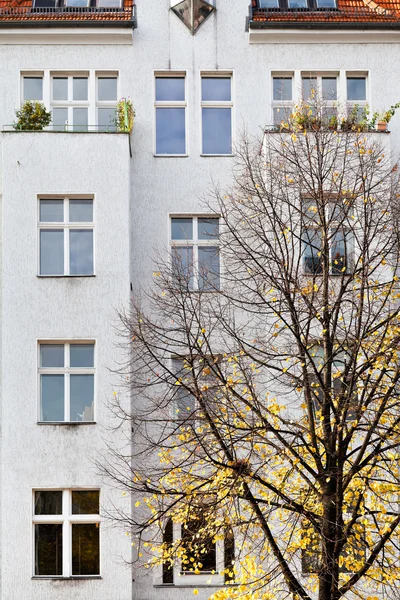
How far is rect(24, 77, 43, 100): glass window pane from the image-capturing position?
2242 cm

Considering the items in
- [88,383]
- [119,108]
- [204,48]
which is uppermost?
[204,48]

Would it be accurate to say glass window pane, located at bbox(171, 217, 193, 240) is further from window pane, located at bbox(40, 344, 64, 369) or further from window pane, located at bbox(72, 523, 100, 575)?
window pane, located at bbox(72, 523, 100, 575)

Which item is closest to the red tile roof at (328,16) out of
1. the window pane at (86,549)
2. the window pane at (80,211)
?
the window pane at (80,211)

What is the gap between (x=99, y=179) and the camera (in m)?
20.8

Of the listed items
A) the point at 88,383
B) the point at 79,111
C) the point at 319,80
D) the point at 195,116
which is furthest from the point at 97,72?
the point at 88,383

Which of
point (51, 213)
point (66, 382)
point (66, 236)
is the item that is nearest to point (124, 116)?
point (51, 213)

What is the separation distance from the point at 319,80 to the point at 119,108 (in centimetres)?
433

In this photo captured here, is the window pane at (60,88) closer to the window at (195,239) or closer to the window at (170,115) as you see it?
the window at (170,115)

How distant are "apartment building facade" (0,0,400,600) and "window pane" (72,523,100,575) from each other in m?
0.03

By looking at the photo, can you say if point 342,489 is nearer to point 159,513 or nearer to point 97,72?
point 159,513

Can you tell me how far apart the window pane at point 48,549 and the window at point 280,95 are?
30.3 ft

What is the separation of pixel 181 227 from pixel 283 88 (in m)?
3.75

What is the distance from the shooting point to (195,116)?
22.4 meters

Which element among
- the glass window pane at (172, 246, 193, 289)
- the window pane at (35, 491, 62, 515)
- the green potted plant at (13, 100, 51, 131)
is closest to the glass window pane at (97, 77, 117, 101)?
the green potted plant at (13, 100, 51, 131)
